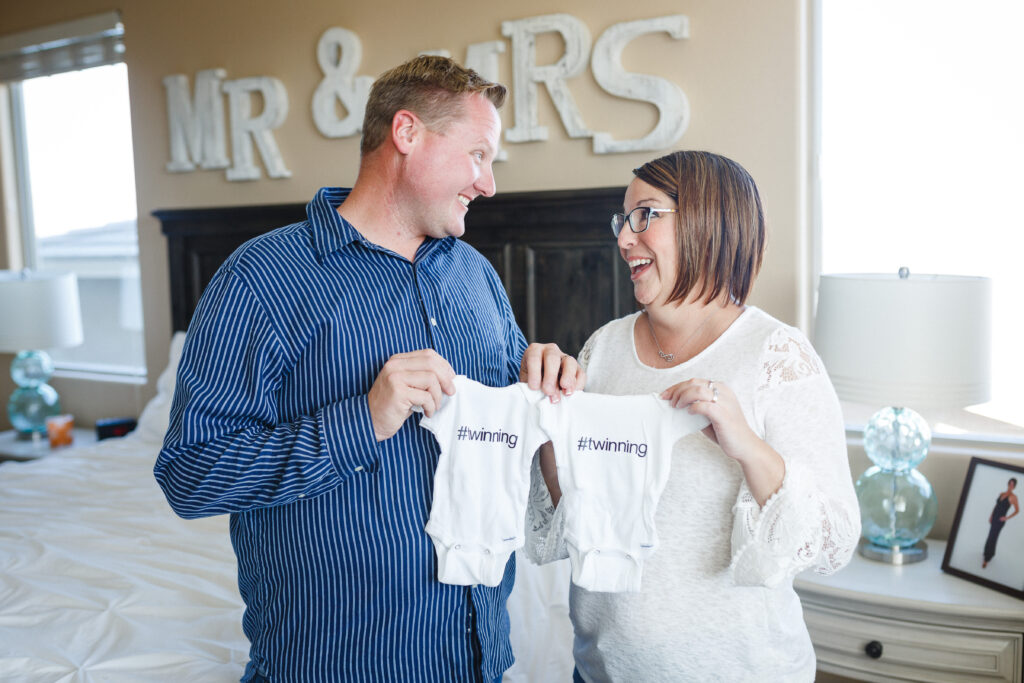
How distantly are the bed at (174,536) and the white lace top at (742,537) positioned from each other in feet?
2.02

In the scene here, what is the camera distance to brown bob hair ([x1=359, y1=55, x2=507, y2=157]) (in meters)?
1.30

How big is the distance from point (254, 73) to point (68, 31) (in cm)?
127

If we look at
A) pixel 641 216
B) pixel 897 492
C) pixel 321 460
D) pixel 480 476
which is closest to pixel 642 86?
pixel 897 492

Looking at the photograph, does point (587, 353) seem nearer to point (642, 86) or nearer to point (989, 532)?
point (989, 532)

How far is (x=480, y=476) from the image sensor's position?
1.25m

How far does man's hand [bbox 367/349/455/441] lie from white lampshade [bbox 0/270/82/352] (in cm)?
337

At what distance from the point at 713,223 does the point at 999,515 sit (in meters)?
1.43

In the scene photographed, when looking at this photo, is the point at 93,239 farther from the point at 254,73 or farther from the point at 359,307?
the point at 359,307

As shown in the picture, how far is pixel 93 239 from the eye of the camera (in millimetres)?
4348

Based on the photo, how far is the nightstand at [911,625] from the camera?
192 centimetres

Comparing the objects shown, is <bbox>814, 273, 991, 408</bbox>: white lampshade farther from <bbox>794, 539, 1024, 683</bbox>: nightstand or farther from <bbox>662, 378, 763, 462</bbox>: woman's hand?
<bbox>662, 378, 763, 462</bbox>: woman's hand

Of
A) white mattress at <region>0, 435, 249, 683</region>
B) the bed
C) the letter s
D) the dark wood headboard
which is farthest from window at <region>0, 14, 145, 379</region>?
the letter s

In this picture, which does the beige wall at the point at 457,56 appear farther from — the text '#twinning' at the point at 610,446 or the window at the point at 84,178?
the text '#twinning' at the point at 610,446

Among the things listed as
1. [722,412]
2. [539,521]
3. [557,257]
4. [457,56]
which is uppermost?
[457,56]
